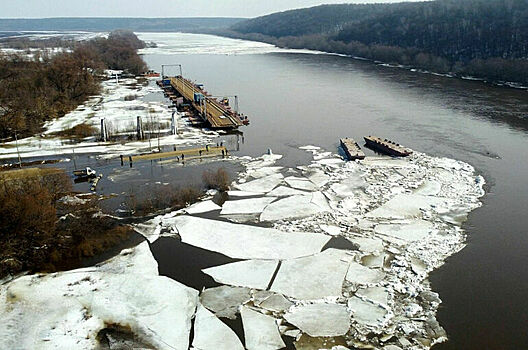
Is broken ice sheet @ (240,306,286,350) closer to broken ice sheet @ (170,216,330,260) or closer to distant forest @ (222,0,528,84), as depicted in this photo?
broken ice sheet @ (170,216,330,260)

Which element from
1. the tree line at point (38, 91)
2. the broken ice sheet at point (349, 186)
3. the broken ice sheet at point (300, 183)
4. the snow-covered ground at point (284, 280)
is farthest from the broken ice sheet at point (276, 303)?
the tree line at point (38, 91)

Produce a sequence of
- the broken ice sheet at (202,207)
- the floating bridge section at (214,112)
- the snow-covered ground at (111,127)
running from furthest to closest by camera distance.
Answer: the floating bridge section at (214,112) < the snow-covered ground at (111,127) < the broken ice sheet at (202,207)

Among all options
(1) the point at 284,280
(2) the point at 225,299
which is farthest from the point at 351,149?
(2) the point at 225,299

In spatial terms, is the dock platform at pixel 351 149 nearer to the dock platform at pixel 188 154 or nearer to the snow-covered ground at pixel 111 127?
the dock platform at pixel 188 154

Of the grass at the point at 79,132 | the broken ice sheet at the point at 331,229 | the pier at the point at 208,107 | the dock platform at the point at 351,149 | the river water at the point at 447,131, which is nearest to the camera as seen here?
the river water at the point at 447,131

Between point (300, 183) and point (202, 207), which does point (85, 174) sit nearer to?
point (202, 207)
